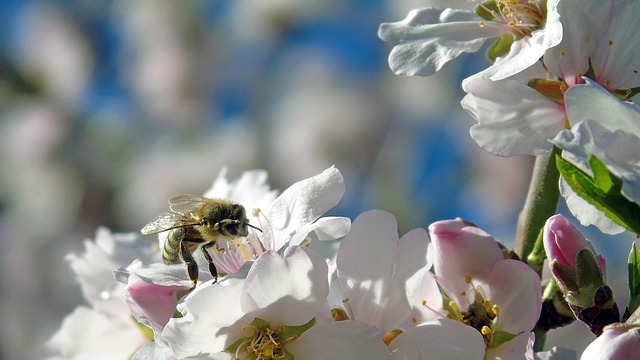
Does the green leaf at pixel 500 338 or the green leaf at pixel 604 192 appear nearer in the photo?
the green leaf at pixel 604 192

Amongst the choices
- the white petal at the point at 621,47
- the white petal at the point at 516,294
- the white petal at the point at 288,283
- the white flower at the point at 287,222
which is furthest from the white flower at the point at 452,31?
the white petal at the point at 288,283

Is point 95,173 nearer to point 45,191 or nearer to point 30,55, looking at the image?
point 45,191

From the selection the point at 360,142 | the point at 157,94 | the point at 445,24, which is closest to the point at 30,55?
the point at 157,94

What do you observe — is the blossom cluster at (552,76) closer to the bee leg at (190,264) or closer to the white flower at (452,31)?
the white flower at (452,31)

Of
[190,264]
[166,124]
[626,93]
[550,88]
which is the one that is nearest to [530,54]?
[550,88]

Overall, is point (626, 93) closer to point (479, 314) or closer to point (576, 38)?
point (576, 38)

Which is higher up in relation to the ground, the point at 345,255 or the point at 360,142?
the point at 345,255

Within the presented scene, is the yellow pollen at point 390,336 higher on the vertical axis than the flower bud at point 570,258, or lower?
lower

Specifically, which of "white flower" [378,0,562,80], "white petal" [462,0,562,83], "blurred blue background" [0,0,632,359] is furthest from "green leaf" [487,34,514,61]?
"blurred blue background" [0,0,632,359]
